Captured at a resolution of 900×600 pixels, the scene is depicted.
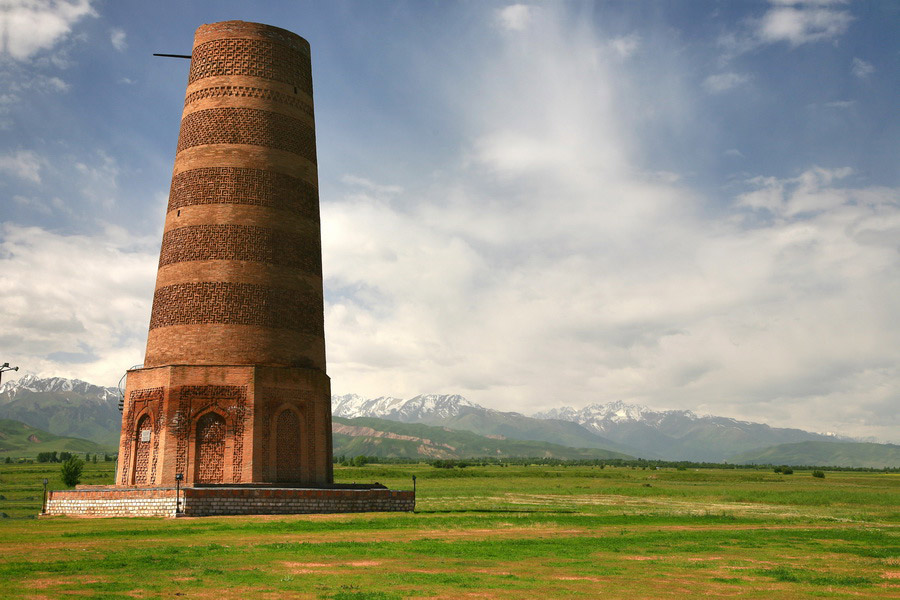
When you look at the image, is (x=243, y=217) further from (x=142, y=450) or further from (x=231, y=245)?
Result: (x=142, y=450)

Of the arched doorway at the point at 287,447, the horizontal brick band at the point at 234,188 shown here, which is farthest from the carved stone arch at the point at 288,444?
the horizontal brick band at the point at 234,188

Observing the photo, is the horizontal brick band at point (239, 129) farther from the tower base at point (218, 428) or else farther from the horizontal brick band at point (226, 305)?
the tower base at point (218, 428)

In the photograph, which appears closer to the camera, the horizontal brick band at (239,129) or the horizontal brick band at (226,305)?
the horizontal brick band at (226,305)

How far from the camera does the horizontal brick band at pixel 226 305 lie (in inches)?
1264

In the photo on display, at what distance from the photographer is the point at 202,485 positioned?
29688 mm

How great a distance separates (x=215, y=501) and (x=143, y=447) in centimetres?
629

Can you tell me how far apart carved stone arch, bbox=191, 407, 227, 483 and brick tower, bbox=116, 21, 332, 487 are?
0.13 ft

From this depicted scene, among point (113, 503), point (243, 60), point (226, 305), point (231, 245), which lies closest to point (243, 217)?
point (231, 245)

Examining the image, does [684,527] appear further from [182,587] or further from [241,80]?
[241,80]

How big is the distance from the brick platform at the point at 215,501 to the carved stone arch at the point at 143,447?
1.40 meters

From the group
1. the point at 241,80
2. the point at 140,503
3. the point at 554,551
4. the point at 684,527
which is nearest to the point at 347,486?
the point at 140,503

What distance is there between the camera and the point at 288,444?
31.9m

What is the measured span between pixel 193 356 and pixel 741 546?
71.5 ft

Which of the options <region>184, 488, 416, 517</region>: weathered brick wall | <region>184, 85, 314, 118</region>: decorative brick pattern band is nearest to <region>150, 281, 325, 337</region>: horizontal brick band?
<region>184, 488, 416, 517</region>: weathered brick wall
